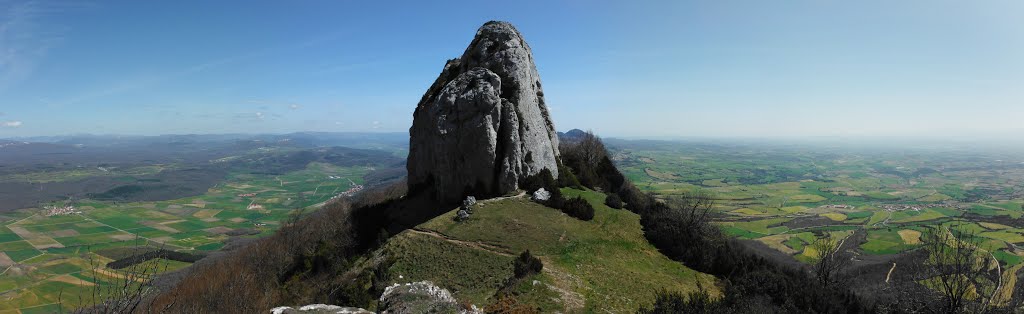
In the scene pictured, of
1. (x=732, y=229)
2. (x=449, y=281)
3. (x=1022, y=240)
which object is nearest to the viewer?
(x=449, y=281)

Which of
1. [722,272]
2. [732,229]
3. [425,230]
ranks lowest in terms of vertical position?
[732,229]

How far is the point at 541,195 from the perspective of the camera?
40.4 metres

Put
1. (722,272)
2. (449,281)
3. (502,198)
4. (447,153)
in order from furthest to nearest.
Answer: (447,153) < (502,198) < (722,272) < (449,281)

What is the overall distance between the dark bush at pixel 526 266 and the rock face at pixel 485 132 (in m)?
14.1

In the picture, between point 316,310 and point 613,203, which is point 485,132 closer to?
point 613,203

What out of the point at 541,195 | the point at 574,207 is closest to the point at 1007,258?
the point at 574,207

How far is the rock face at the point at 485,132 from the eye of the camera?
42.0 meters

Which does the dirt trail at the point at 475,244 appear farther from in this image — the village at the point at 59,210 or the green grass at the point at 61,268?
the village at the point at 59,210

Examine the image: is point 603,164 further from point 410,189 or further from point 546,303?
point 546,303

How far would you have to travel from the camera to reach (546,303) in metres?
23.4

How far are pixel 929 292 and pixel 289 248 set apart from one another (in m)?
64.0

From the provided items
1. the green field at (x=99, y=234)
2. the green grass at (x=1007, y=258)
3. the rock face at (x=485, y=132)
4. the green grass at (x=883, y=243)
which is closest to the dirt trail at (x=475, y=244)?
the rock face at (x=485, y=132)

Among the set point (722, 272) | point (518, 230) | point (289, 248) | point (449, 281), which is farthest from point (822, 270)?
point (289, 248)

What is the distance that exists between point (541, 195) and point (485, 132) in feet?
27.2
